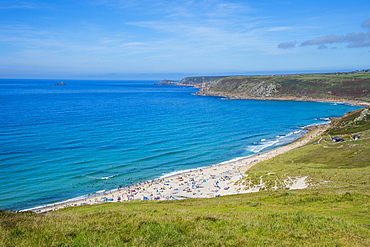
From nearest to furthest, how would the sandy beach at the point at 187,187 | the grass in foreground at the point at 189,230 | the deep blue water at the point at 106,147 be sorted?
the grass in foreground at the point at 189,230 → the sandy beach at the point at 187,187 → the deep blue water at the point at 106,147

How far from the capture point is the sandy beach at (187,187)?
4104 cm

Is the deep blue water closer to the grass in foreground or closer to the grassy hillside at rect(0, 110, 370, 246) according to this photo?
the grass in foreground

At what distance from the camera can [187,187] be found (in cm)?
4756

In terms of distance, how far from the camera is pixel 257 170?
172 feet

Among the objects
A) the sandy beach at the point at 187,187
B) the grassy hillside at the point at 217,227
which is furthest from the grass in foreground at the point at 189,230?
the sandy beach at the point at 187,187

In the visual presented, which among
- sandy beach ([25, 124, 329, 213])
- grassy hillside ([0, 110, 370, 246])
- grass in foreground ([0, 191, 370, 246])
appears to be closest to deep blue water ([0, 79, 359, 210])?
sandy beach ([25, 124, 329, 213])

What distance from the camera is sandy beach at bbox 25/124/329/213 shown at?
4104cm

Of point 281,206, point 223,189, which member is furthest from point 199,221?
point 223,189

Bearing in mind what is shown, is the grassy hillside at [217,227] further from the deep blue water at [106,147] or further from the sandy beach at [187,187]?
the deep blue water at [106,147]

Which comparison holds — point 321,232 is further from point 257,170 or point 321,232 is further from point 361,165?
point 257,170

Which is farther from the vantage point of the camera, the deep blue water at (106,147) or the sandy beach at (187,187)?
the deep blue water at (106,147)

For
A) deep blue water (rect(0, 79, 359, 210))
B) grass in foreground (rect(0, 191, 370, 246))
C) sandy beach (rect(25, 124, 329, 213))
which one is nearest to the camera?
grass in foreground (rect(0, 191, 370, 246))

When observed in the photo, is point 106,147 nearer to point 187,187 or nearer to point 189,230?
point 187,187

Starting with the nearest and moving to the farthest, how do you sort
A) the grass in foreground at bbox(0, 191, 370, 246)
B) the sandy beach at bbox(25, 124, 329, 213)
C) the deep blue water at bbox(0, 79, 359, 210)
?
1. the grass in foreground at bbox(0, 191, 370, 246)
2. the sandy beach at bbox(25, 124, 329, 213)
3. the deep blue water at bbox(0, 79, 359, 210)
